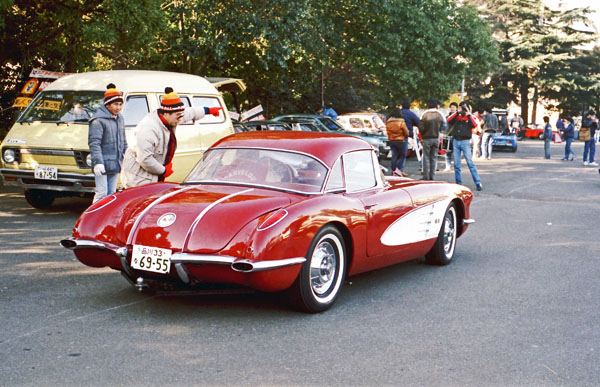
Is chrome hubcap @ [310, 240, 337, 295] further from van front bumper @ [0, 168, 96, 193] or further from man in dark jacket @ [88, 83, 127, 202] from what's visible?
van front bumper @ [0, 168, 96, 193]

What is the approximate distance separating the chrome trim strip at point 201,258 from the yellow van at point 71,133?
18.6 ft

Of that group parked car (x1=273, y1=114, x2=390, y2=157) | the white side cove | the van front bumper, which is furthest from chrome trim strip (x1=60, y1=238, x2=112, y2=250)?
parked car (x1=273, y1=114, x2=390, y2=157)

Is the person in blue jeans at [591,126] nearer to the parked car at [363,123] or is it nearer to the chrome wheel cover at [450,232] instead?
the parked car at [363,123]

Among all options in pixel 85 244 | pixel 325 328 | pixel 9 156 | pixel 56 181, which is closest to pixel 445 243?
pixel 325 328

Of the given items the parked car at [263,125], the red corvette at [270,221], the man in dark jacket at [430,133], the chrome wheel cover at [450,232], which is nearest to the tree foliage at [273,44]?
the parked car at [263,125]

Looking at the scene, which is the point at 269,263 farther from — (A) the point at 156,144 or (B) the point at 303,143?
(A) the point at 156,144

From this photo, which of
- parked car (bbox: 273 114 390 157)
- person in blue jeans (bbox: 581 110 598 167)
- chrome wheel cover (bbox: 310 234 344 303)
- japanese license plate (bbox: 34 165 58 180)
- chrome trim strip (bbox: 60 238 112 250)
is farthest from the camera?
person in blue jeans (bbox: 581 110 598 167)

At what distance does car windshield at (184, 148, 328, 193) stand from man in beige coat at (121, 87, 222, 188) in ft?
3.09

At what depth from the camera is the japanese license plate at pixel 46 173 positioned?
10.5 metres

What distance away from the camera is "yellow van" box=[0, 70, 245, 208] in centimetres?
1054

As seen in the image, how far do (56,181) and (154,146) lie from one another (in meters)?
3.92

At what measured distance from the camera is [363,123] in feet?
92.3

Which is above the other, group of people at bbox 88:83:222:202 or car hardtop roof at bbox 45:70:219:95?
car hardtop roof at bbox 45:70:219:95

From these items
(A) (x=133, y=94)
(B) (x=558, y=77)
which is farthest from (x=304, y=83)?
(B) (x=558, y=77)
